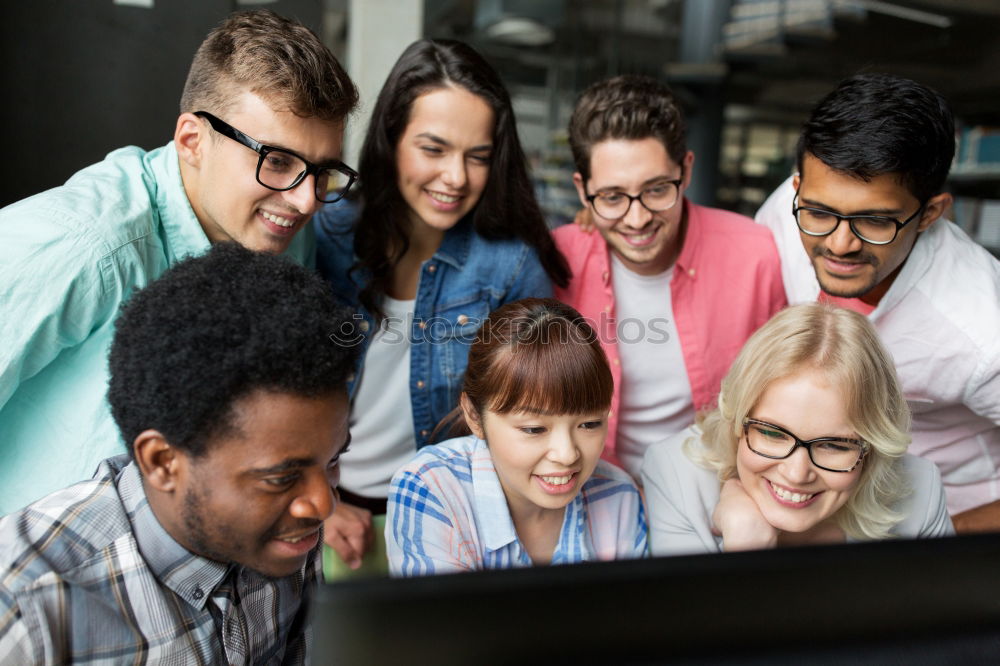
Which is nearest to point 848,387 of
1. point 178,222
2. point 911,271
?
point 911,271

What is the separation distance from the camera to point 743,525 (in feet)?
4.27

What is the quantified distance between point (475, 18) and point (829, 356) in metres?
6.74

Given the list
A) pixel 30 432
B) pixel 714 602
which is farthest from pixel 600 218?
pixel 714 602

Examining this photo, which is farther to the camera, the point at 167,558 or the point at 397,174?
the point at 397,174

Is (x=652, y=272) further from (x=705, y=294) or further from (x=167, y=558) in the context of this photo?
(x=167, y=558)

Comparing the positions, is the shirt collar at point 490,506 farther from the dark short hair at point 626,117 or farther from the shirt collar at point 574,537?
the dark short hair at point 626,117

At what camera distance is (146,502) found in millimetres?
907

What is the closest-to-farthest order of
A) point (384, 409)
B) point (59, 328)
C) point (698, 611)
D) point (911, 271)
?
point (698, 611)
point (59, 328)
point (911, 271)
point (384, 409)

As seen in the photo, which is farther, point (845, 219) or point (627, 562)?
point (845, 219)

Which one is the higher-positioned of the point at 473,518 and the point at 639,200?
the point at 639,200

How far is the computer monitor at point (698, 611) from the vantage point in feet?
1.28

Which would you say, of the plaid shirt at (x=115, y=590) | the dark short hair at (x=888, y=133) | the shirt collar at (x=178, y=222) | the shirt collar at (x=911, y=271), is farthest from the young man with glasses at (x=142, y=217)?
the shirt collar at (x=911, y=271)

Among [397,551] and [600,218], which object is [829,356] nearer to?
[600,218]

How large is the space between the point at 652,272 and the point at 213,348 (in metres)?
1.22
